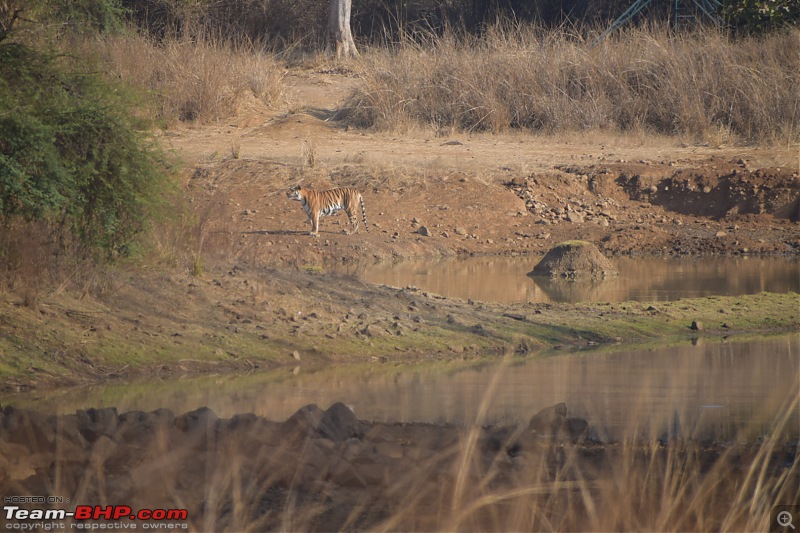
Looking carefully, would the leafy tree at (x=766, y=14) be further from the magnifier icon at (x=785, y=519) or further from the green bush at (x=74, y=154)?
the magnifier icon at (x=785, y=519)

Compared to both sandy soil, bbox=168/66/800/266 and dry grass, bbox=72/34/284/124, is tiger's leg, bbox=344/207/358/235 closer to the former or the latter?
sandy soil, bbox=168/66/800/266

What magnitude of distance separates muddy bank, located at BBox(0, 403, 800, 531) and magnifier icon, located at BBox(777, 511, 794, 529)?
0.36ft

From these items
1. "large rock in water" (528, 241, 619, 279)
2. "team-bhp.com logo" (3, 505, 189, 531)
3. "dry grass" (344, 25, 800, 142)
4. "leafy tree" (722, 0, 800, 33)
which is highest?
"leafy tree" (722, 0, 800, 33)

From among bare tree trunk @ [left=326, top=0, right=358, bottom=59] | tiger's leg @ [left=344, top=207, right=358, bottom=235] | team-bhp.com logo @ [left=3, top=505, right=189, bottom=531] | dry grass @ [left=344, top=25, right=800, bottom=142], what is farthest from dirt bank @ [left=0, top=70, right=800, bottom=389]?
team-bhp.com logo @ [left=3, top=505, right=189, bottom=531]

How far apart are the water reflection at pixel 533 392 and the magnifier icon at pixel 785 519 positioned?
4.89ft

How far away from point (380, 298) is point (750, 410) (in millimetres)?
4728

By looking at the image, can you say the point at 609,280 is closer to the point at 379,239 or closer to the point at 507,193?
the point at 379,239

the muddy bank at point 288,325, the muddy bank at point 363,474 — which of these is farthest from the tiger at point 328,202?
the muddy bank at point 363,474

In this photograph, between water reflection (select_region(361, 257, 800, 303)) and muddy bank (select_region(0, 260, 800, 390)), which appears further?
water reflection (select_region(361, 257, 800, 303))

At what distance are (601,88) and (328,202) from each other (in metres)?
9.68

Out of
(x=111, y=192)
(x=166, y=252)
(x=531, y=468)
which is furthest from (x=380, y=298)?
(x=531, y=468)

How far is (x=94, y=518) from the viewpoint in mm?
5602

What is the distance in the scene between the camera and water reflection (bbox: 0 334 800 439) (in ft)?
27.7

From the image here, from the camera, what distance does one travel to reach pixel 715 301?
13453mm
